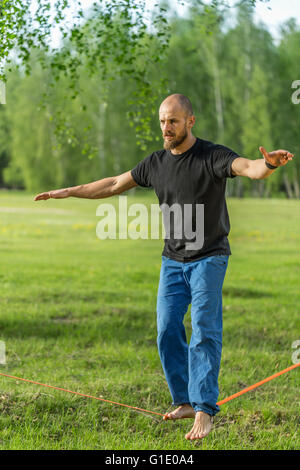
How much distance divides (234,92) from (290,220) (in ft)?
37.8

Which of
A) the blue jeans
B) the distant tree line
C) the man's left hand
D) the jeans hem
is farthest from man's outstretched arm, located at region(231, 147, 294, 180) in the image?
the distant tree line

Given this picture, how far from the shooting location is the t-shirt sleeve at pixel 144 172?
4664mm

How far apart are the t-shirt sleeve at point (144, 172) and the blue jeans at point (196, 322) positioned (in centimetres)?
62

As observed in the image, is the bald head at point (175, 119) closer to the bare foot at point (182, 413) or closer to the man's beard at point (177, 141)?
the man's beard at point (177, 141)

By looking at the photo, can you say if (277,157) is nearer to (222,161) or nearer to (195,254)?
(222,161)

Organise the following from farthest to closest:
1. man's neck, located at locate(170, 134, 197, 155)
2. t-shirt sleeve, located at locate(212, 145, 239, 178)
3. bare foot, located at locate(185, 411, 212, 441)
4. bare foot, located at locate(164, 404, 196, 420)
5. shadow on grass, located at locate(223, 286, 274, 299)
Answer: shadow on grass, located at locate(223, 286, 274, 299)
bare foot, located at locate(164, 404, 196, 420)
man's neck, located at locate(170, 134, 197, 155)
bare foot, located at locate(185, 411, 212, 441)
t-shirt sleeve, located at locate(212, 145, 239, 178)

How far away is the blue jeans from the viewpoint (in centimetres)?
435

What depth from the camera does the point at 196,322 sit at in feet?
14.4

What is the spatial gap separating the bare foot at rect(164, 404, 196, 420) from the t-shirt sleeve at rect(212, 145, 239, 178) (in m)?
1.73

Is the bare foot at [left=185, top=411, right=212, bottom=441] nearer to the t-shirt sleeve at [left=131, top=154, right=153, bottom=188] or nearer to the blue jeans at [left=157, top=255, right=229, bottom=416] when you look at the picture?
the blue jeans at [left=157, top=255, right=229, bottom=416]

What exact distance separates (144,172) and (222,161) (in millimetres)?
728

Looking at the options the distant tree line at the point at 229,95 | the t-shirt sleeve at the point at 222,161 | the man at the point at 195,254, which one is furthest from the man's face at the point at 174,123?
the distant tree line at the point at 229,95

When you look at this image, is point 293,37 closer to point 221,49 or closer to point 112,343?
point 221,49
